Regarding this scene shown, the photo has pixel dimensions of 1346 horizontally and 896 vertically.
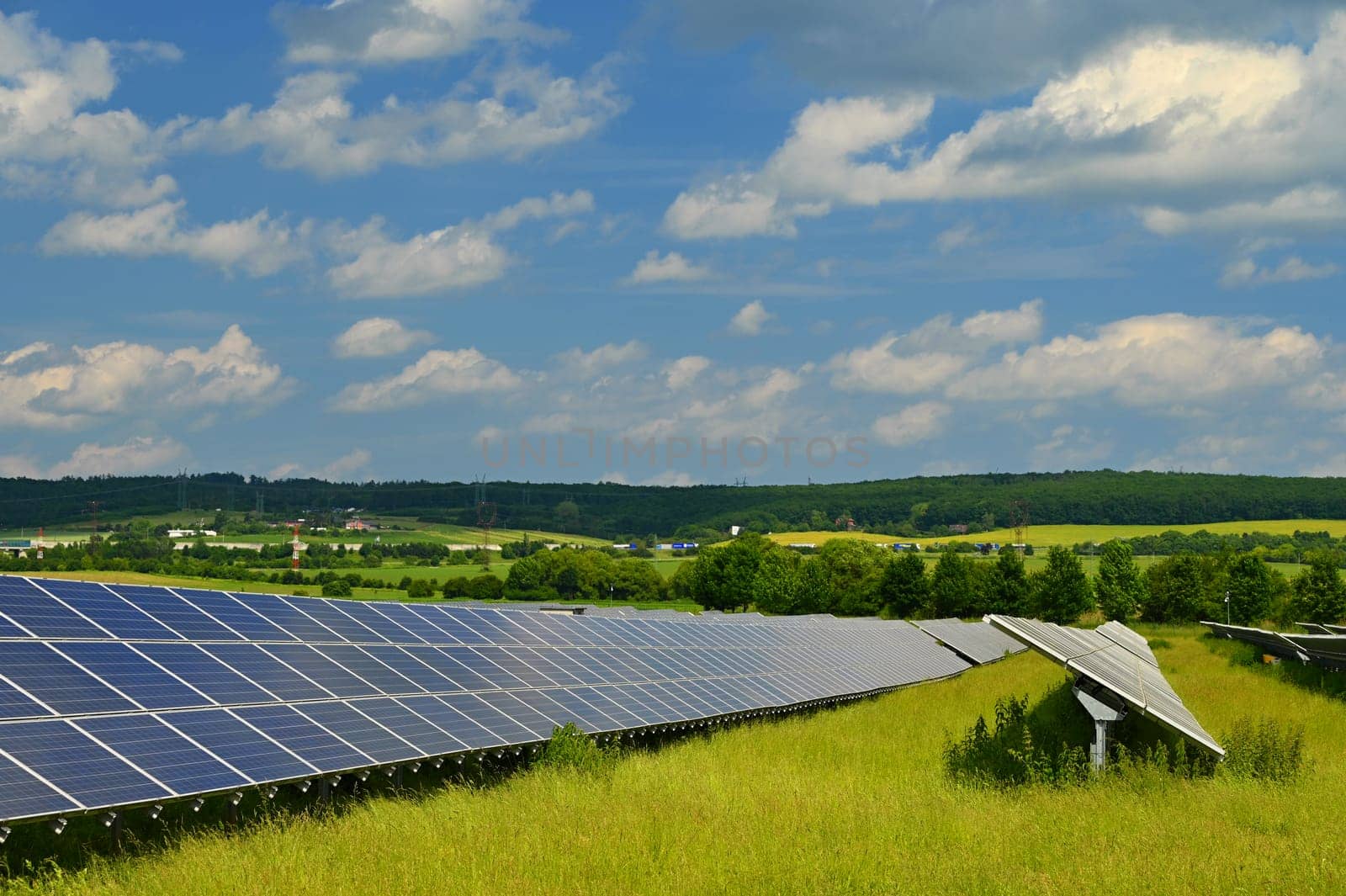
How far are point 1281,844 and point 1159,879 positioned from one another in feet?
9.49

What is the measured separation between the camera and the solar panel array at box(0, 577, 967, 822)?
47.3 ft

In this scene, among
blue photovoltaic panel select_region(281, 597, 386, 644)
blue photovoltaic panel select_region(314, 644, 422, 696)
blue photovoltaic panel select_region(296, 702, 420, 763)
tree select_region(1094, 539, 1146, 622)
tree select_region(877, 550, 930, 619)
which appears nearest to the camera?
blue photovoltaic panel select_region(296, 702, 420, 763)

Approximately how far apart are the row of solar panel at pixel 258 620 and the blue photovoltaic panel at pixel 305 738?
7.68 feet

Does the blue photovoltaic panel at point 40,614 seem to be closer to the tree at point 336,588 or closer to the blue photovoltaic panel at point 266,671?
the blue photovoltaic panel at point 266,671

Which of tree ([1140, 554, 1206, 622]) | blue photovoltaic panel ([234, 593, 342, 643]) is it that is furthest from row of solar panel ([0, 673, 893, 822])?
tree ([1140, 554, 1206, 622])

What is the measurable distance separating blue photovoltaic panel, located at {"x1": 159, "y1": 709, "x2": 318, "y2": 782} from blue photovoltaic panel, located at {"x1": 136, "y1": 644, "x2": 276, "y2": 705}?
2.41ft

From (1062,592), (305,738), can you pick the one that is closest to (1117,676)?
(305,738)

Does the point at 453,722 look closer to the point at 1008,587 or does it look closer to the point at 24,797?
the point at 24,797

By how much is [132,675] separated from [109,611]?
2.53m

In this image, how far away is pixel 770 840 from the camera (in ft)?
53.3

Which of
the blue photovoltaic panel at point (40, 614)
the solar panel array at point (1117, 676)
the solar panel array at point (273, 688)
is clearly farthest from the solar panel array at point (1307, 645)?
the blue photovoltaic panel at point (40, 614)

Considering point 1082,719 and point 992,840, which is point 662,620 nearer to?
point 1082,719

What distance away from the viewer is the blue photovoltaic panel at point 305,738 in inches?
671

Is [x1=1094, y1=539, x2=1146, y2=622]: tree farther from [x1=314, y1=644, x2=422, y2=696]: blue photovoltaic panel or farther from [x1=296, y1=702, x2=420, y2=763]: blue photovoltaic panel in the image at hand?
[x1=296, y1=702, x2=420, y2=763]: blue photovoltaic panel
